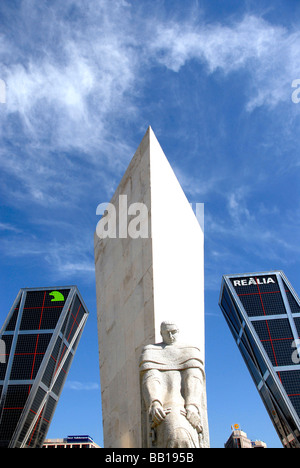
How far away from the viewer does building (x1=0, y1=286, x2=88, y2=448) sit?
41531 millimetres

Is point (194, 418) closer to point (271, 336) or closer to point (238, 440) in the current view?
point (271, 336)

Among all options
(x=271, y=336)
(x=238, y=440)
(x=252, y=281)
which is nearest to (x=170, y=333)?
(x=271, y=336)

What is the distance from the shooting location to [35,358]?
43.8 meters

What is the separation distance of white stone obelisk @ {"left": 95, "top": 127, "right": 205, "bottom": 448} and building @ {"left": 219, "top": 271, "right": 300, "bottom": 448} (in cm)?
3346

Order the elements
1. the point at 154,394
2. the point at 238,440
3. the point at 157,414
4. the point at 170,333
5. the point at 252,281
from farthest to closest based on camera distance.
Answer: the point at 238,440, the point at 252,281, the point at 170,333, the point at 154,394, the point at 157,414

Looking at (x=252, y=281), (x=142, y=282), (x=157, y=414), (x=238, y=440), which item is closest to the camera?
(x=157, y=414)

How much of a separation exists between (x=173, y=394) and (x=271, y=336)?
39665 millimetres

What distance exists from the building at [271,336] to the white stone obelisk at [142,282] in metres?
33.5

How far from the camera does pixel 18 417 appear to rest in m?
41.3

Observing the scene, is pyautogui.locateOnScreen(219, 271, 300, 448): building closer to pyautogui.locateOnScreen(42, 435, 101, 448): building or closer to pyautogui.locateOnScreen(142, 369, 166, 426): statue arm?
pyautogui.locateOnScreen(142, 369, 166, 426): statue arm

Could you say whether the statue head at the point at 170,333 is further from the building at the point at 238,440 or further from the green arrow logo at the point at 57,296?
the building at the point at 238,440

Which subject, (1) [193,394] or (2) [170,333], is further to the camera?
(2) [170,333]

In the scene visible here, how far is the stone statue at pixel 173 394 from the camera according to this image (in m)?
3.87

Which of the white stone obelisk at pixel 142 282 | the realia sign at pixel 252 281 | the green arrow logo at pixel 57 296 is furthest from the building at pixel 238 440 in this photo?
the white stone obelisk at pixel 142 282
